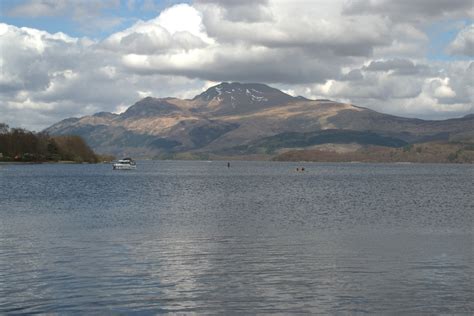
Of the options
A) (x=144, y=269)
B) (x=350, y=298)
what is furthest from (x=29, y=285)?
(x=350, y=298)

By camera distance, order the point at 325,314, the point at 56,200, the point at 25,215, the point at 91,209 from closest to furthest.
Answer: the point at 325,314 < the point at 25,215 < the point at 91,209 < the point at 56,200

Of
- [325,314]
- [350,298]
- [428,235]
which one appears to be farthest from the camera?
[428,235]

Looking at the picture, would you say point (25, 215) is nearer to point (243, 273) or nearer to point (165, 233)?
point (165, 233)

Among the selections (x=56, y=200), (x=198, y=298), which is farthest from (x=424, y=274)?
(x=56, y=200)

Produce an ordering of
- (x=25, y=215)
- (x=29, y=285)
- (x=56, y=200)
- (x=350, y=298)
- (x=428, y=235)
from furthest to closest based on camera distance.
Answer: (x=56, y=200) < (x=25, y=215) < (x=428, y=235) < (x=29, y=285) < (x=350, y=298)

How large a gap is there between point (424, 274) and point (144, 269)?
19261 mm

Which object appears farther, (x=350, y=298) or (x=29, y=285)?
(x=29, y=285)

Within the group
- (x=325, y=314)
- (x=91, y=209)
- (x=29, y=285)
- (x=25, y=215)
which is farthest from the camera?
(x=91, y=209)

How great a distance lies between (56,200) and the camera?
11200cm

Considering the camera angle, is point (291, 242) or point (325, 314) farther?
point (291, 242)

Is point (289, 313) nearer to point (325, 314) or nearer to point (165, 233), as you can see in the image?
point (325, 314)

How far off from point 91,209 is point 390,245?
53155mm

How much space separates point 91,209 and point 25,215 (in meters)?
13.0

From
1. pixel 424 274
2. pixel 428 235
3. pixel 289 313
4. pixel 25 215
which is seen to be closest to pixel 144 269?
pixel 289 313
